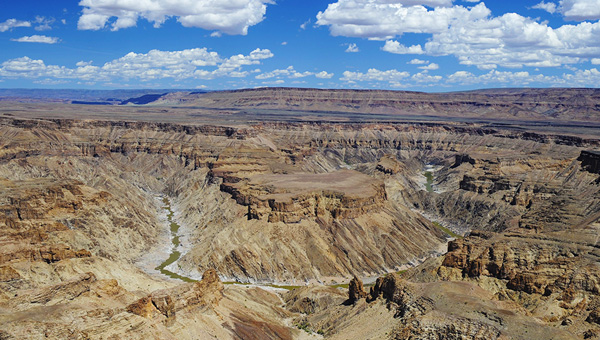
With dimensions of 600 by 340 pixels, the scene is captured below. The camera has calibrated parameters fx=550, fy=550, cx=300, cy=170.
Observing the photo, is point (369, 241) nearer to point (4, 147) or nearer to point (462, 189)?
point (462, 189)

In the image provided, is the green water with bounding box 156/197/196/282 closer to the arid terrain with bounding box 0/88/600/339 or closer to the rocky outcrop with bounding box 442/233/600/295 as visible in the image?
the arid terrain with bounding box 0/88/600/339

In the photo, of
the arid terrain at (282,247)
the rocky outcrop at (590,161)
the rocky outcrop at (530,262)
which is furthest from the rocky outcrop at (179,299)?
the rocky outcrop at (590,161)

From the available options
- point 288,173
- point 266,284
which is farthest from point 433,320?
point 288,173

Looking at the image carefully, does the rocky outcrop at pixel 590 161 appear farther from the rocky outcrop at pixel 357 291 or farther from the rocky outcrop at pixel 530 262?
the rocky outcrop at pixel 357 291

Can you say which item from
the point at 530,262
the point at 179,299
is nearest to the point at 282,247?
the point at 179,299

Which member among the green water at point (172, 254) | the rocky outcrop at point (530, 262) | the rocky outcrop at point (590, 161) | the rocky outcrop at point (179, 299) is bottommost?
the green water at point (172, 254)

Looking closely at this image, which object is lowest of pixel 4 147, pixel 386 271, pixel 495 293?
pixel 386 271

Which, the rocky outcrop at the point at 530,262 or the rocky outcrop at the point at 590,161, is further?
the rocky outcrop at the point at 590,161

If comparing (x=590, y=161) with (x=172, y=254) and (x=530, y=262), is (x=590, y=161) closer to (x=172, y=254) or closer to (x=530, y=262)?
(x=530, y=262)

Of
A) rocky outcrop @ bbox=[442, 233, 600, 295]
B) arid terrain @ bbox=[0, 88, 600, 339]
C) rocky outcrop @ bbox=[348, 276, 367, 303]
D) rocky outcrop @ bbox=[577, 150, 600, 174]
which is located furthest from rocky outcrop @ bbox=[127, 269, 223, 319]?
rocky outcrop @ bbox=[577, 150, 600, 174]

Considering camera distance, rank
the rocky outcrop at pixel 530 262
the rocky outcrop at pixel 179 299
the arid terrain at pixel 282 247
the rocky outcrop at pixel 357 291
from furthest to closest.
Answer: the rocky outcrop at pixel 357 291 → the rocky outcrop at pixel 530 262 → the rocky outcrop at pixel 179 299 → the arid terrain at pixel 282 247
